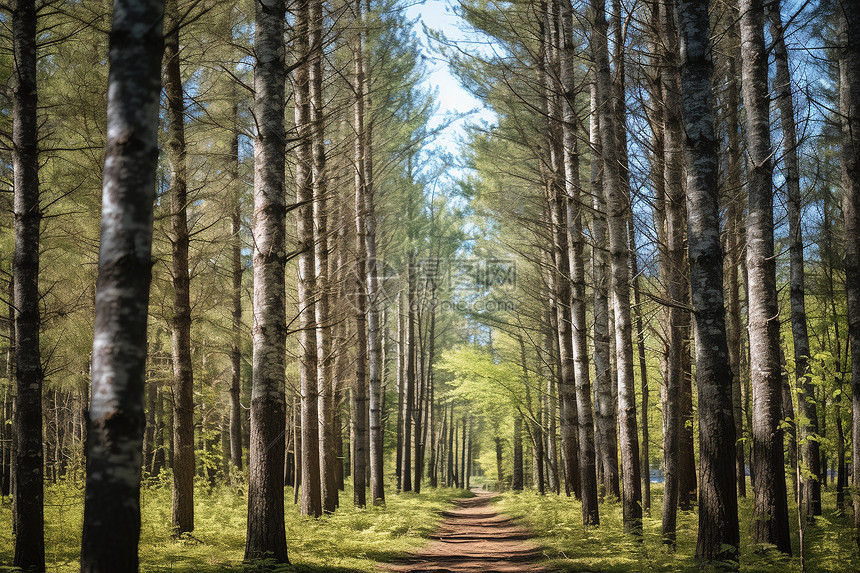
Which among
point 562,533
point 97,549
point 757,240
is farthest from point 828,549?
point 97,549

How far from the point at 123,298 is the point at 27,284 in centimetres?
449

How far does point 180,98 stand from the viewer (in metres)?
8.38

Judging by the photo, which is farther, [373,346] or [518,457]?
[518,457]

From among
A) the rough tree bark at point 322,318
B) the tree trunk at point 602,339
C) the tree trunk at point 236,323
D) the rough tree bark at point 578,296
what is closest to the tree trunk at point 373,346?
the rough tree bark at point 322,318

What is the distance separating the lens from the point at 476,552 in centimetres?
995

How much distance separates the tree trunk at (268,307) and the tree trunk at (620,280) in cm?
474

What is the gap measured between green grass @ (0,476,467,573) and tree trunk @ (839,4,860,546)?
5.91 m

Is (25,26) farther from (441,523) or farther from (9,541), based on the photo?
(441,523)

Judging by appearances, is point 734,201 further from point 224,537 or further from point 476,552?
point 224,537

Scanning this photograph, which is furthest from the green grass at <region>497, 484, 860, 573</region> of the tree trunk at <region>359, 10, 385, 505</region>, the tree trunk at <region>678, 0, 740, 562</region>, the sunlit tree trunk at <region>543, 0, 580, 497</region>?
the tree trunk at <region>359, 10, 385, 505</region>

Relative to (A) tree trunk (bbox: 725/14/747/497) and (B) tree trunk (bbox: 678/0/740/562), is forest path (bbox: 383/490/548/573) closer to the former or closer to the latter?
(B) tree trunk (bbox: 678/0/740/562)

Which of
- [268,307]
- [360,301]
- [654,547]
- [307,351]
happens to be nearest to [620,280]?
[654,547]

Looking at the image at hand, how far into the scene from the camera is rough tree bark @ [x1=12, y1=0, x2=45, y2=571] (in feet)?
21.0

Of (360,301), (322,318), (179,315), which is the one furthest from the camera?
(360,301)
